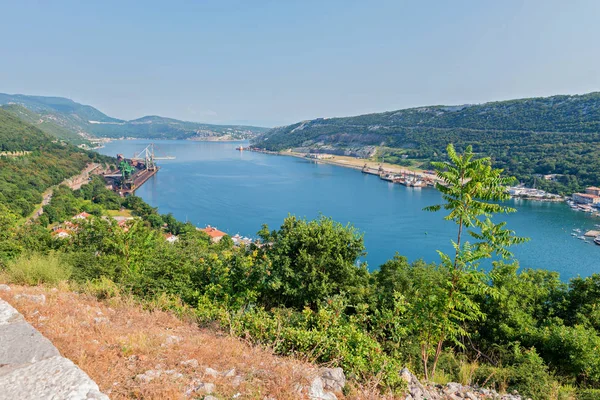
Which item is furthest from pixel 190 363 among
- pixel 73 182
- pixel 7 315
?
pixel 73 182

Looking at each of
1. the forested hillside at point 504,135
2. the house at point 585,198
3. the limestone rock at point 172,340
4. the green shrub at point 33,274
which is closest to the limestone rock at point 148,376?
the limestone rock at point 172,340

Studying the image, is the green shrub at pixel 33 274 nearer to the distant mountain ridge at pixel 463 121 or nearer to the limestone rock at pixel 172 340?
the limestone rock at pixel 172 340

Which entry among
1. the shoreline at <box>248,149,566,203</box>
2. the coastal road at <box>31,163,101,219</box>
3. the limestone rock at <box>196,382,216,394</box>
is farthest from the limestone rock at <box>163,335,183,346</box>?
the shoreline at <box>248,149,566,203</box>

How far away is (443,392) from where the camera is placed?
116 inches

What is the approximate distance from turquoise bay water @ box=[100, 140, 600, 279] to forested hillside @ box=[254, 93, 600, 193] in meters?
12.3

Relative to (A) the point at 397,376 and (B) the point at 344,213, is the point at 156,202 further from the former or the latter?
(A) the point at 397,376

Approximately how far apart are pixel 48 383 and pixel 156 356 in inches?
29.8

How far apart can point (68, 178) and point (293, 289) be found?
40.7 meters

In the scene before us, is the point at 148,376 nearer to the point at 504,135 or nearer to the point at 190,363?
the point at 190,363

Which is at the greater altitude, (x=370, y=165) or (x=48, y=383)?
(x=48, y=383)

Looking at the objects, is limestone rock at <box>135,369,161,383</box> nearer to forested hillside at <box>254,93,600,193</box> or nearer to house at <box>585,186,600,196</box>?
house at <box>585,186,600,196</box>

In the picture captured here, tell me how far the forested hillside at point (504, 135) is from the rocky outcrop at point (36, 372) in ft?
157

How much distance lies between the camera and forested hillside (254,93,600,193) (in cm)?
4366

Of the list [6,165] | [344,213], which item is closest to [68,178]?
[6,165]
